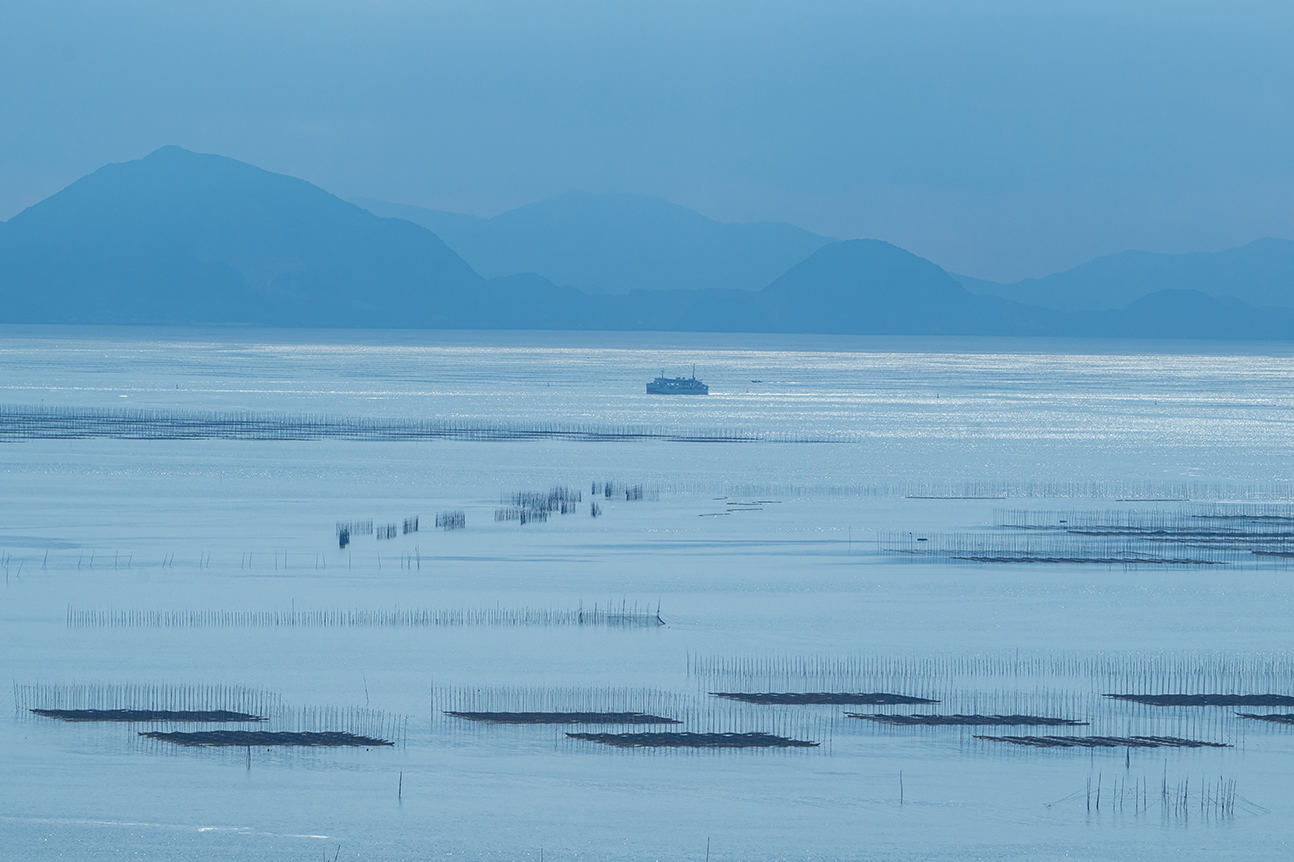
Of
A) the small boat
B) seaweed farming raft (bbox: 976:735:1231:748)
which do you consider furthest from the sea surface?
the small boat

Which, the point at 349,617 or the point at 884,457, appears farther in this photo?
the point at 884,457

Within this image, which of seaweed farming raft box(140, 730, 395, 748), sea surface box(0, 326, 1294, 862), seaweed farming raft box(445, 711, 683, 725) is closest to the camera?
sea surface box(0, 326, 1294, 862)

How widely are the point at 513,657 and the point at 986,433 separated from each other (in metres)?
95.8

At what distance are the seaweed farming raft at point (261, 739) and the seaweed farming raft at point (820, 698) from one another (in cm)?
819

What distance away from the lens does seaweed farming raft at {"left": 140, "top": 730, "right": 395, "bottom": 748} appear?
32062 mm

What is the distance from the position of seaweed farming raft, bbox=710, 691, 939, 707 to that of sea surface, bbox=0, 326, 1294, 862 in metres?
0.57

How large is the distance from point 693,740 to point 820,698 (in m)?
4.64

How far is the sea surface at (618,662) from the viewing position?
94.6ft

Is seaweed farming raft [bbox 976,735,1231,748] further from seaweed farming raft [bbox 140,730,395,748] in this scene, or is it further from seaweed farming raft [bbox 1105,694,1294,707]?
seaweed farming raft [bbox 140,730,395,748]

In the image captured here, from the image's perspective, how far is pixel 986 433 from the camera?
132750 mm

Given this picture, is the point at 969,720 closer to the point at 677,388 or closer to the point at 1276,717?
the point at 1276,717

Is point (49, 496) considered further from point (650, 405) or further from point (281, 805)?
point (650, 405)

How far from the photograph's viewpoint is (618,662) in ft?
136

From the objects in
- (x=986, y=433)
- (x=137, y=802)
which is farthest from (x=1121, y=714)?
(x=986, y=433)
